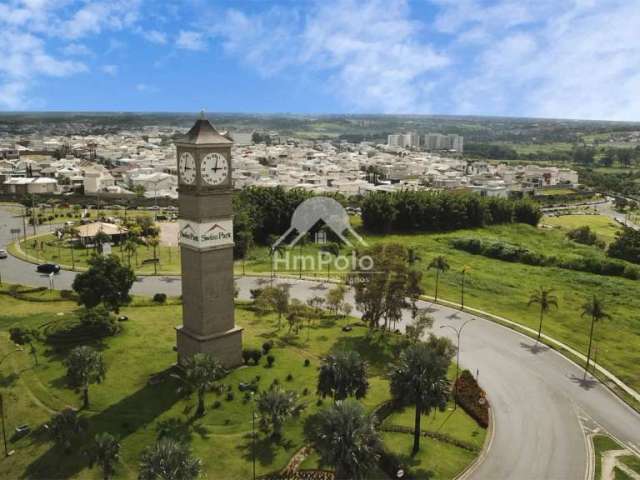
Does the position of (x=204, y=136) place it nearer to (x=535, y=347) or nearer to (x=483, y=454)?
(x=483, y=454)

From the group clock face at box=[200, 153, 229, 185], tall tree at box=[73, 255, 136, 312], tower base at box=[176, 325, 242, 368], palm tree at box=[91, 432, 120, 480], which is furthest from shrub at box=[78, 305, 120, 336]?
palm tree at box=[91, 432, 120, 480]

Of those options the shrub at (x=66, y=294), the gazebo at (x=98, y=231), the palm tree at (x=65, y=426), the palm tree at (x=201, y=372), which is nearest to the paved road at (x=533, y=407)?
the palm tree at (x=201, y=372)

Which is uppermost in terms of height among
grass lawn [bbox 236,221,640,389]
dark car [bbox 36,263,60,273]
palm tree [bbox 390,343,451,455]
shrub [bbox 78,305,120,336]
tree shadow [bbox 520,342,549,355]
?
palm tree [bbox 390,343,451,455]

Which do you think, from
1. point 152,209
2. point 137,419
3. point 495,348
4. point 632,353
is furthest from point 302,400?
point 152,209

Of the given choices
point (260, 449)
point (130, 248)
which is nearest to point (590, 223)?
point (130, 248)

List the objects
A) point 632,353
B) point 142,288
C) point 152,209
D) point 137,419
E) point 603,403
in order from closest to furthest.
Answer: point 137,419 → point 603,403 → point 632,353 → point 142,288 → point 152,209

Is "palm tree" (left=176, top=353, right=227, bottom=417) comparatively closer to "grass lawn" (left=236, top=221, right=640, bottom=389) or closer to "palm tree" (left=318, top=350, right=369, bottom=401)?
"palm tree" (left=318, top=350, right=369, bottom=401)

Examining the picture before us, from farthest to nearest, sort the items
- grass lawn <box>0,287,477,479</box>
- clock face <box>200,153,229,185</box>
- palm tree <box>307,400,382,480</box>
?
1. clock face <box>200,153,229,185</box>
2. grass lawn <box>0,287,477,479</box>
3. palm tree <box>307,400,382,480</box>

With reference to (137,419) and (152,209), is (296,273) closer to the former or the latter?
(137,419)
